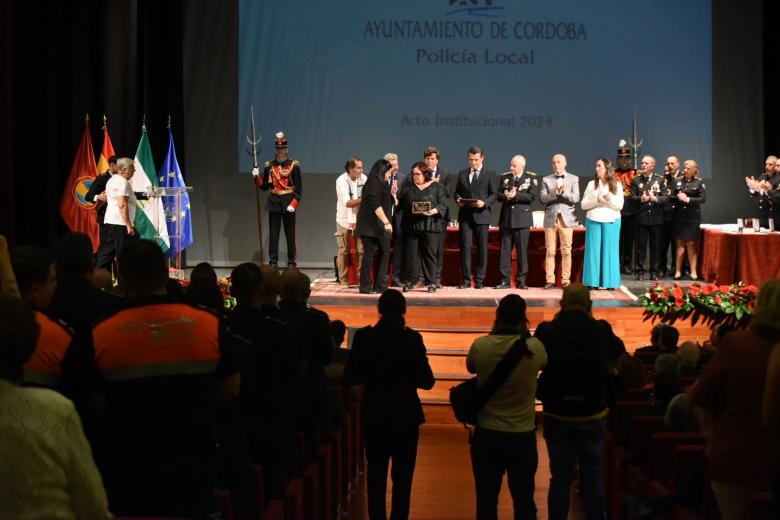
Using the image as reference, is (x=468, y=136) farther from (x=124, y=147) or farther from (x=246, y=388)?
(x=246, y=388)

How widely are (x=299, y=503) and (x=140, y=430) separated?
126 centimetres

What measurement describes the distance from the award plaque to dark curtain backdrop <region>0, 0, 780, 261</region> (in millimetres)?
3781

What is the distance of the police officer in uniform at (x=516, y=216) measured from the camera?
11.1m

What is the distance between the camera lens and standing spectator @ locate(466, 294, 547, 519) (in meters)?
4.49

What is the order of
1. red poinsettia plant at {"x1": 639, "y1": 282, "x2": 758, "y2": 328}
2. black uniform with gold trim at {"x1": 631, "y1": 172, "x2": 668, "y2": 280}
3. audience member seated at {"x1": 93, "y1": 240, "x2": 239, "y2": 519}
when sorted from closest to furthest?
audience member seated at {"x1": 93, "y1": 240, "x2": 239, "y2": 519}
red poinsettia plant at {"x1": 639, "y1": 282, "x2": 758, "y2": 328}
black uniform with gold trim at {"x1": 631, "y1": 172, "x2": 668, "y2": 280}

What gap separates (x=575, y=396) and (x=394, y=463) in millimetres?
945

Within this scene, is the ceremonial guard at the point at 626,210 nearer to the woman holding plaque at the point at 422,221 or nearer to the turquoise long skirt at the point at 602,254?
the turquoise long skirt at the point at 602,254

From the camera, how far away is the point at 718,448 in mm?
3443

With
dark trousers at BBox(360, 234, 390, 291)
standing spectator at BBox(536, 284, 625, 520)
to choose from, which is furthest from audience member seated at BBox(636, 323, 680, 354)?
dark trousers at BBox(360, 234, 390, 291)

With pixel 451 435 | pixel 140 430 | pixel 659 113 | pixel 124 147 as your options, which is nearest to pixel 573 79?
pixel 659 113

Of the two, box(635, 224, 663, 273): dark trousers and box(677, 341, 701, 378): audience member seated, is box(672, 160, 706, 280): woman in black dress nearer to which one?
box(635, 224, 663, 273): dark trousers

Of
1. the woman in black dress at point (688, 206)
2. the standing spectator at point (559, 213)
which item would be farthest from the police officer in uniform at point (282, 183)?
the woman in black dress at point (688, 206)

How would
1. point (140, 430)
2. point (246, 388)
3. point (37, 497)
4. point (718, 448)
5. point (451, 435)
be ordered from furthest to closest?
point (451, 435) → point (246, 388) → point (718, 448) → point (140, 430) → point (37, 497)

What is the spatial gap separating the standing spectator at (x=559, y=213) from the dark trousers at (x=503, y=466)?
6.67m
